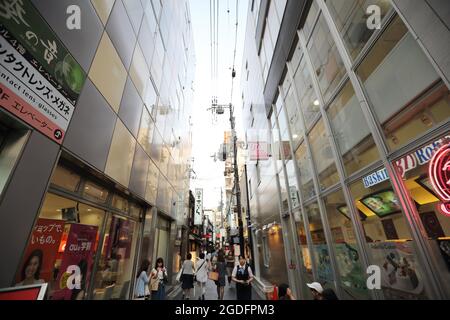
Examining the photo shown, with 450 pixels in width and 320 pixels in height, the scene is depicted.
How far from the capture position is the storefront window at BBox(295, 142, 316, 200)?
6.80 meters

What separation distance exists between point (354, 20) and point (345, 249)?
210 inches

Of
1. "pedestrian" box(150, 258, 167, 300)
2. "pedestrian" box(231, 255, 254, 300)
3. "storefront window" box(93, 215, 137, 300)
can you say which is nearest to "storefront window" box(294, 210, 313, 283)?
"pedestrian" box(231, 255, 254, 300)

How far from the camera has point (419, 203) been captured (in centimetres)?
300

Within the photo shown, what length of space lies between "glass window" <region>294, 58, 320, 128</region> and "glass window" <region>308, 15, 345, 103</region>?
19.7 inches

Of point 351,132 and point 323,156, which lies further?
point 323,156

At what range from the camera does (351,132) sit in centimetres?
470

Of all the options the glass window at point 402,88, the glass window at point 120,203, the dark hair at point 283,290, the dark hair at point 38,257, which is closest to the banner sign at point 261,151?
the glass window at point 120,203

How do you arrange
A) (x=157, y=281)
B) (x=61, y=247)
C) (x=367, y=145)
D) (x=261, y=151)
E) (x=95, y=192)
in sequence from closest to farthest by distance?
(x=61, y=247) → (x=367, y=145) → (x=95, y=192) → (x=157, y=281) → (x=261, y=151)

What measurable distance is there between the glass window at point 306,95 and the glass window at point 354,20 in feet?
5.75

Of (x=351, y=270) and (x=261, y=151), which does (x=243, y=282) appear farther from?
(x=261, y=151)

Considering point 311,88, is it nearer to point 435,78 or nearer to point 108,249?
point 435,78

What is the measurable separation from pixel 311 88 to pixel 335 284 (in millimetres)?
5757

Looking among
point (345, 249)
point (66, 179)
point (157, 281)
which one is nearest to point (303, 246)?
point (345, 249)
